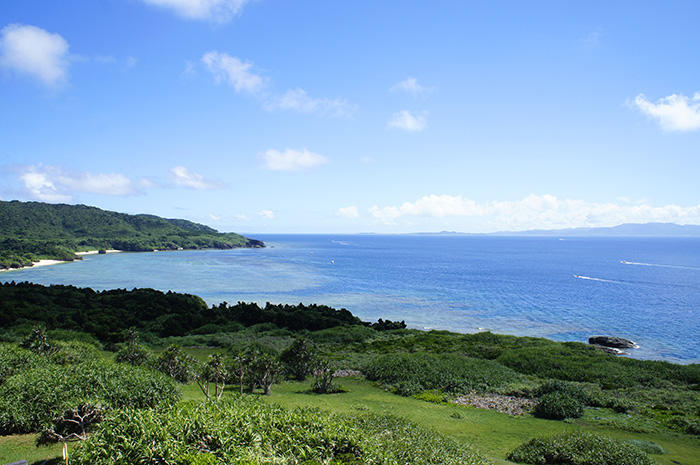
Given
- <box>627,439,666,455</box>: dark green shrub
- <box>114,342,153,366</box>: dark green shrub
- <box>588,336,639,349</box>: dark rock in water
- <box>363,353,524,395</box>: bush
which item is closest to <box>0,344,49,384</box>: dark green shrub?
<box>114,342,153,366</box>: dark green shrub

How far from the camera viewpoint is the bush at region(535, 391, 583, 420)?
94.8ft

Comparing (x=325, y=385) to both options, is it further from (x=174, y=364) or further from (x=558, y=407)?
(x=558, y=407)

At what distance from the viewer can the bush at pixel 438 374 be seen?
119 ft

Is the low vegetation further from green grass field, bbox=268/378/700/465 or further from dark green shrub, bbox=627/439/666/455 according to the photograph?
green grass field, bbox=268/378/700/465

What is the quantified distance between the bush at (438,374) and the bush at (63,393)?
833 inches

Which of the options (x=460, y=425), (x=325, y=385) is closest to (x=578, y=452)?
(x=460, y=425)

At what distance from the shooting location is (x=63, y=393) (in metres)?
20.5

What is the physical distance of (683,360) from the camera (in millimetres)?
55500

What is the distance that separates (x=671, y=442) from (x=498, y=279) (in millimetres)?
112764

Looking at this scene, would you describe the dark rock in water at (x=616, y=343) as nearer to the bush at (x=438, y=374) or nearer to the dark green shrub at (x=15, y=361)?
the bush at (x=438, y=374)

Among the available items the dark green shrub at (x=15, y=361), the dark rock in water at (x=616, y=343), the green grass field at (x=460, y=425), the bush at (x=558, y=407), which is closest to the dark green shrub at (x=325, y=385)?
the green grass field at (x=460, y=425)

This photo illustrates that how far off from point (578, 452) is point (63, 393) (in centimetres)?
2562

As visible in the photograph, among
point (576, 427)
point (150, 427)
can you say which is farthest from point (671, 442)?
point (150, 427)

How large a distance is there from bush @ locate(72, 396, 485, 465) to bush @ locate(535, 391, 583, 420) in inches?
577
